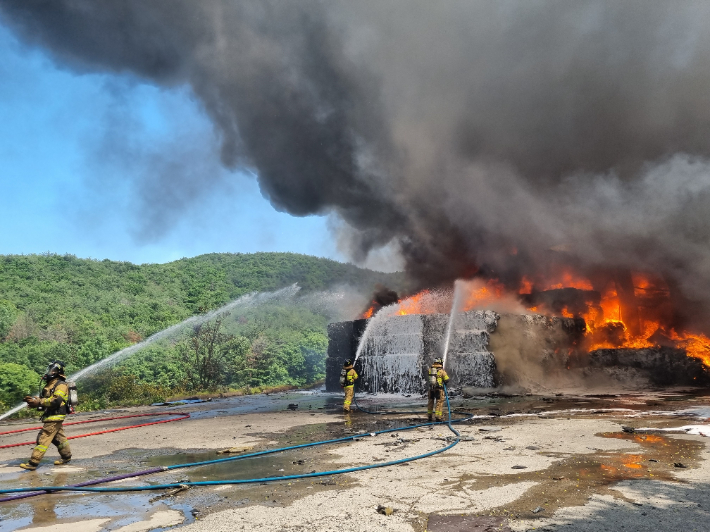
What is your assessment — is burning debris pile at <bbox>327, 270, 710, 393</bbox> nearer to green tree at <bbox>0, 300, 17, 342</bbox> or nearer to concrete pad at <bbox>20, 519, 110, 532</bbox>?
concrete pad at <bbox>20, 519, 110, 532</bbox>

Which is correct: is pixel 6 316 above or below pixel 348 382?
above

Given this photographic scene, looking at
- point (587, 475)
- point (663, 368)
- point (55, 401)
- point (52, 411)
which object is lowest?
point (587, 475)

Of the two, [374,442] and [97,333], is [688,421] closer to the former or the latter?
[374,442]

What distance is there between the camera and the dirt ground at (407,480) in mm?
4289

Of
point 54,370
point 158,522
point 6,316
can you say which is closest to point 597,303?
point 54,370

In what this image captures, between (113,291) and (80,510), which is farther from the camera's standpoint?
(113,291)

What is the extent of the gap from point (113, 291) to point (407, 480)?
2079 inches

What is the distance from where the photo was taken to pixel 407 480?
5699 mm

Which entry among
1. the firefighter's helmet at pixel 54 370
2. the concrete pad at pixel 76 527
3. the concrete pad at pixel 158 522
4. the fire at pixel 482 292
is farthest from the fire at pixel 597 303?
the concrete pad at pixel 76 527

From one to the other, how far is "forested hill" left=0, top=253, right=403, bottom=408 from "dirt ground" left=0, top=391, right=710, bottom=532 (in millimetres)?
23123

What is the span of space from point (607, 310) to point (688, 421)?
1954 cm

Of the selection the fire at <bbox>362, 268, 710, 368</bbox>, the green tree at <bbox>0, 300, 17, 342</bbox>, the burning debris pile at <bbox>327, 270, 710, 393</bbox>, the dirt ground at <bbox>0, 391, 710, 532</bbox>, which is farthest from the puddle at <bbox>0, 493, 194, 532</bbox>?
the green tree at <bbox>0, 300, 17, 342</bbox>

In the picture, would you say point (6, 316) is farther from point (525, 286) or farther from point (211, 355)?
point (525, 286)

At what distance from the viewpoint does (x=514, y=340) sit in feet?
64.8
